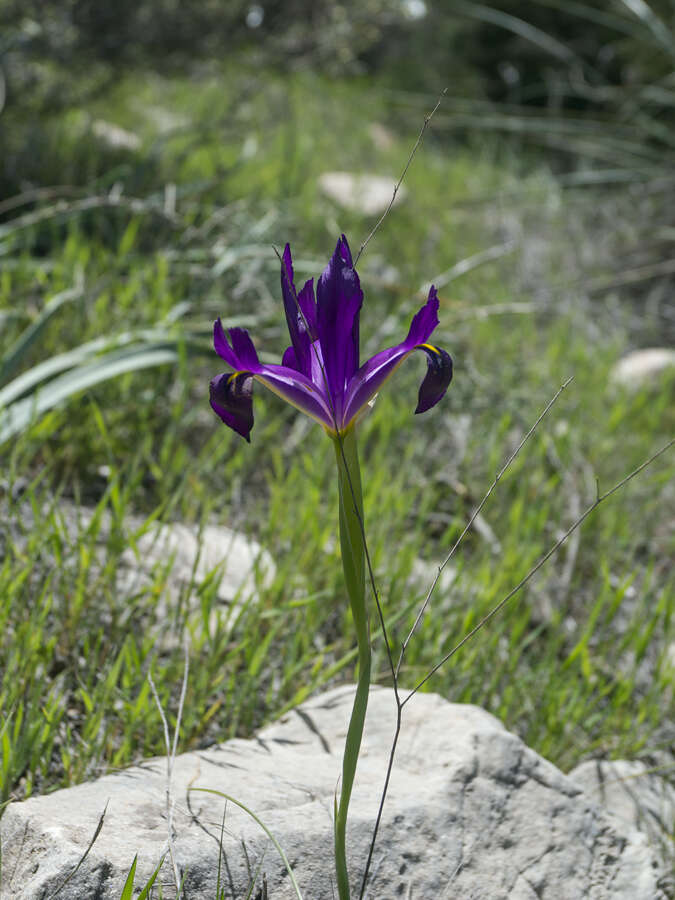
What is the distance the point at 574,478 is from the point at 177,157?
215cm

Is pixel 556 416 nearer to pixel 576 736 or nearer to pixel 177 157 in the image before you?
pixel 576 736

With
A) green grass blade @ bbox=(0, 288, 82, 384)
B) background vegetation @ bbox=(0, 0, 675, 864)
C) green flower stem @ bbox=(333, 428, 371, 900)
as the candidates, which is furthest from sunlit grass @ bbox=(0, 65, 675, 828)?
green flower stem @ bbox=(333, 428, 371, 900)

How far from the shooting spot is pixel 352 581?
0.84 m

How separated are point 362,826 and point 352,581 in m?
0.40

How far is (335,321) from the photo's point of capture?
87cm

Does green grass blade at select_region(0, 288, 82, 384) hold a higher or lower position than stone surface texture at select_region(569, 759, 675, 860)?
higher

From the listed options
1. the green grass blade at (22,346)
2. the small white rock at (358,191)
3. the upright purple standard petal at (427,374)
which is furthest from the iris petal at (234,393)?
the small white rock at (358,191)

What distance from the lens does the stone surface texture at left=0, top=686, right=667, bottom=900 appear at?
3.18ft

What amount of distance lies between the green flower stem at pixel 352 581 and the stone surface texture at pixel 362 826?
18 cm

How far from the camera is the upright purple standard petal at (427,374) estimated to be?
0.84m

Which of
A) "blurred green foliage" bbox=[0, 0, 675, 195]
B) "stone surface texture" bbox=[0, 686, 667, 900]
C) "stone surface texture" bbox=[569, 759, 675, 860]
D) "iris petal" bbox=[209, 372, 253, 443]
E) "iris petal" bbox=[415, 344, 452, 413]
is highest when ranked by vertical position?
"blurred green foliage" bbox=[0, 0, 675, 195]

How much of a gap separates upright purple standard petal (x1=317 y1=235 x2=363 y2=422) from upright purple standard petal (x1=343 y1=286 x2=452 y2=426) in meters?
0.01

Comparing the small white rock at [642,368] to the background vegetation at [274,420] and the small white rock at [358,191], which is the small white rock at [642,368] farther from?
the small white rock at [358,191]

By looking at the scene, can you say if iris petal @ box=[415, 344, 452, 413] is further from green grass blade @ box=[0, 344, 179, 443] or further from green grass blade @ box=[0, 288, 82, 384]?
green grass blade @ box=[0, 288, 82, 384]
